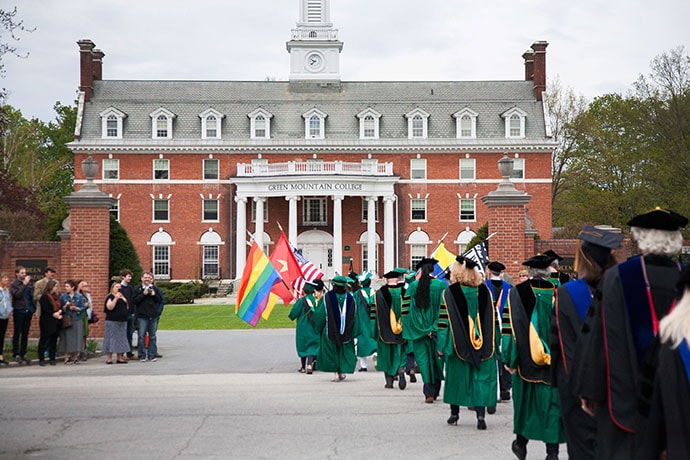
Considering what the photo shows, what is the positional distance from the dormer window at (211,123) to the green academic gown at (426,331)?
152ft

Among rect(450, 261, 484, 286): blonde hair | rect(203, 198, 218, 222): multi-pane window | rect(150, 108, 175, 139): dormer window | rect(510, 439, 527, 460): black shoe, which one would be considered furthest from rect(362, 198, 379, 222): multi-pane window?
rect(510, 439, 527, 460): black shoe

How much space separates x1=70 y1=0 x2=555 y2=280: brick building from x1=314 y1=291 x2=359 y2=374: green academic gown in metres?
39.7

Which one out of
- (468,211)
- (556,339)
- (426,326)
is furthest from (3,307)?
(468,211)

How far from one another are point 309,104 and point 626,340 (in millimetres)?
55939

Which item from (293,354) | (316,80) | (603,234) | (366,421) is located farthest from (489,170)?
(603,234)

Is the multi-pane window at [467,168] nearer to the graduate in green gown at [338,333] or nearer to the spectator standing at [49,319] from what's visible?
the spectator standing at [49,319]

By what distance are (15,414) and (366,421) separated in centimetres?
439

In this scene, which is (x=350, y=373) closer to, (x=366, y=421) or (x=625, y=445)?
(x=366, y=421)

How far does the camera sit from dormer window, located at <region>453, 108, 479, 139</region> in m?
58.8

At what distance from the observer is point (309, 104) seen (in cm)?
6019

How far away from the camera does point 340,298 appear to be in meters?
15.8

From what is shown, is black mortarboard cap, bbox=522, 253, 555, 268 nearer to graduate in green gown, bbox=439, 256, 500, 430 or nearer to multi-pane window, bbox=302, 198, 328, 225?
graduate in green gown, bbox=439, 256, 500, 430

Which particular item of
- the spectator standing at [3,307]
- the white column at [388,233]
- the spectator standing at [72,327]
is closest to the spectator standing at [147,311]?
the spectator standing at [72,327]

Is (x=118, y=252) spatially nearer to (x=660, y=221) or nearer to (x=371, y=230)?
(x=660, y=221)
